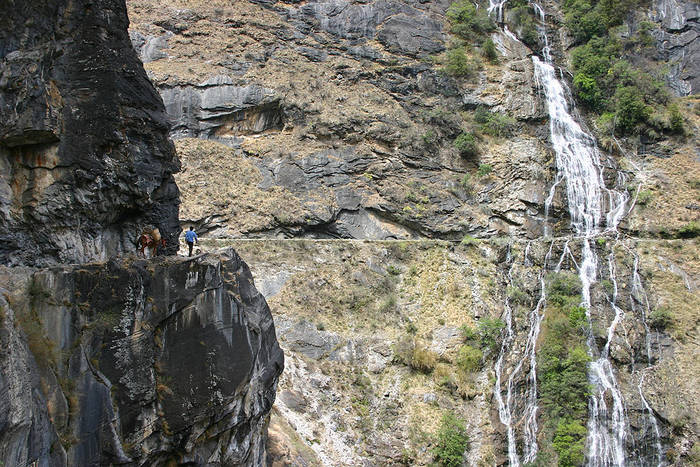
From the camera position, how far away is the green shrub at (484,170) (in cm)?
2927

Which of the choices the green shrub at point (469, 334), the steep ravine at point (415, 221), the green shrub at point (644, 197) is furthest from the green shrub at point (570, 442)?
the green shrub at point (644, 197)

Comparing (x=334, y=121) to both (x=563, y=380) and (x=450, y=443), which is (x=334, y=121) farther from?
(x=450, y=443)

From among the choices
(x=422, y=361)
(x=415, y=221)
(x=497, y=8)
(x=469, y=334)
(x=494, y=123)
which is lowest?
(x=422, y=361)

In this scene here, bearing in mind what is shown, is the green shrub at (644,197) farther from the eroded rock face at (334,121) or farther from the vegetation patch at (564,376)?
the vegetation patch at (564,376)

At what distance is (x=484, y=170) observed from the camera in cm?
2927

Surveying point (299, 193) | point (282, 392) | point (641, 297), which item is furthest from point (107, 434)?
point (641, 297)

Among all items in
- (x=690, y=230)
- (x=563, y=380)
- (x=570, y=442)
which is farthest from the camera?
(x=690, y=230)

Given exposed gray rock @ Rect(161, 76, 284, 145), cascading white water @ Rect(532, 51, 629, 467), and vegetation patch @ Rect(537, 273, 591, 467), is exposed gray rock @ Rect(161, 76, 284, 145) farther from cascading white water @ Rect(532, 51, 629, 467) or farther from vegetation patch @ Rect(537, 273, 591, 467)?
vegetation patch @ Rect(537, 273, 591, 467)

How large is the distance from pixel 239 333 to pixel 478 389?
12.0m

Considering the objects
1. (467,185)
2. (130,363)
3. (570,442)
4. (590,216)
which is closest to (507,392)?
(570,442)

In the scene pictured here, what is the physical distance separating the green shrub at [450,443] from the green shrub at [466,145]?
654 inches

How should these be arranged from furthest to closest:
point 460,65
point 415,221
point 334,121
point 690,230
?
point 460,65 < point 334,121 < point 415,221 < point 690,230

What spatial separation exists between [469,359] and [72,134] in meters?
16.3

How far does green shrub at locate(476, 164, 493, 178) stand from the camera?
29.3 m
